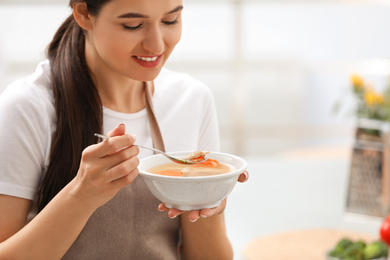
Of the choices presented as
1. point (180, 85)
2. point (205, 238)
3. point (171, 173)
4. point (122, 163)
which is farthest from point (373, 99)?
point (122, 163)

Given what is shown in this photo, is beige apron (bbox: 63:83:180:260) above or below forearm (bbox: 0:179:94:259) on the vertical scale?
below

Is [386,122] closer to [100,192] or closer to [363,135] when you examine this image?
[363,135]

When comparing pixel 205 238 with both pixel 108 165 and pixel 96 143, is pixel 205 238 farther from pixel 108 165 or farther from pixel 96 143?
pixel 108 165

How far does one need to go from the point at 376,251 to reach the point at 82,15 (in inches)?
38.7

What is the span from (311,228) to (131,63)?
1050 mm

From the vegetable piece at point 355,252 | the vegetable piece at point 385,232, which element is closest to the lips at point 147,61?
the vegetable piece at point 355,252

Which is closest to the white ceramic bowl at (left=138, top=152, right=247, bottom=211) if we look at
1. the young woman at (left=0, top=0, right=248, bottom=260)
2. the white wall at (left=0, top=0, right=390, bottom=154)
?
the young woman at (left=0, top=0, right=248, bottom=260)

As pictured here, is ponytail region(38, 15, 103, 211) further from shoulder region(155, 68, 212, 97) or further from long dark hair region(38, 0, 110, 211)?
shoulder region(155, 68, 212, 97)

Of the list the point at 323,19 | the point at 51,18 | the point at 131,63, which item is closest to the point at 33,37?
the point at 51,18

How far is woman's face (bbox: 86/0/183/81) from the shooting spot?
111 centimetres

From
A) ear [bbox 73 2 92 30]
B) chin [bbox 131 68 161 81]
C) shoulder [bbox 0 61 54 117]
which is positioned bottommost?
shoulder [bbox 0 61 54 117]

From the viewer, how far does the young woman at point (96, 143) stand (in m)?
1.05

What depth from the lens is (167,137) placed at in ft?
4.56

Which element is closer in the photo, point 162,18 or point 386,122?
point 162,18
